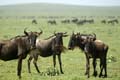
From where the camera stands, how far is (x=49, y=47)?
13844 millimetres

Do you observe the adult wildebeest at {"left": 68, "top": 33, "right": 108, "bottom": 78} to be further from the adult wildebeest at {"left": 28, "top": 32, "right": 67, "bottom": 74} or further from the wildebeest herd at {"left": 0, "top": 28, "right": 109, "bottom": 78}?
the adult wildebeest at {"left": 28, "top": 32, "right": 67, "bottom": 74}

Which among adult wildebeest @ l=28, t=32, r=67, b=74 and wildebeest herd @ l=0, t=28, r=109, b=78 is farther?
adult wildebeest @ l=28, t=32, r=67, b=74

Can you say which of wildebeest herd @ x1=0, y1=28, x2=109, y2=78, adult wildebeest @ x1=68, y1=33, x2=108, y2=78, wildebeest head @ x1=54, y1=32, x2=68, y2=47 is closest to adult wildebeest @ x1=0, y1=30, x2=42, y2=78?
wildebeest herd @ x1=0, y1=28, x2=109, y2=78

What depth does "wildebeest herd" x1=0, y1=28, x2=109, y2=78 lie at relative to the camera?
11039 millimetres

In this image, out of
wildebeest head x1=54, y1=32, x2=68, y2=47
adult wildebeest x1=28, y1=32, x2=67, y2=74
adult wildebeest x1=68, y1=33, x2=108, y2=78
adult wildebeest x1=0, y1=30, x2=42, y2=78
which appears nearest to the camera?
adult wildebeest x1=0, y1=30, x2=42, y2=78

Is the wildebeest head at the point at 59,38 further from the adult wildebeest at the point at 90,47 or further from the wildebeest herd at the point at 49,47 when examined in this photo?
the adult wildebeest at the point at 90,47

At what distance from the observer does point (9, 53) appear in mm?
11039

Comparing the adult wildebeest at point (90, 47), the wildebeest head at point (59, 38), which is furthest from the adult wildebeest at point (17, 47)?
the wildebeest head at point (59, 38)

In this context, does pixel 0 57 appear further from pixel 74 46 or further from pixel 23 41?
pixel 74 46

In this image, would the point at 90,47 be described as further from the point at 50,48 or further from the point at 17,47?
the point at 17,47

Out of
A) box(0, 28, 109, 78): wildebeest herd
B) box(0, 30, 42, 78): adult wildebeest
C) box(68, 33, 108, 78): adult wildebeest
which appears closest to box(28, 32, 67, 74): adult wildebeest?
box(0, 28, 109, 78): wildebeest herd

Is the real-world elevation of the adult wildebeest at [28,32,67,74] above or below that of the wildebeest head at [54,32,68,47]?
below

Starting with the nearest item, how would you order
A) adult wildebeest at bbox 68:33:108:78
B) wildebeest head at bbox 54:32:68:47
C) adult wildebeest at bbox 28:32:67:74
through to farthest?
adult wildebeest at bbox 68:33:108:78 → wildebeest head at bbox 54:32:68:47 → adult wildebeest at bbox 28:32:67:74

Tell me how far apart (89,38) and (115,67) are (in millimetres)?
3384
